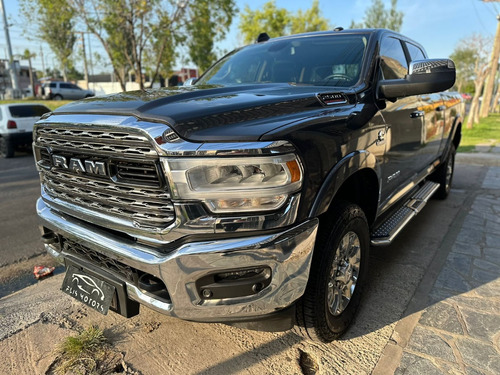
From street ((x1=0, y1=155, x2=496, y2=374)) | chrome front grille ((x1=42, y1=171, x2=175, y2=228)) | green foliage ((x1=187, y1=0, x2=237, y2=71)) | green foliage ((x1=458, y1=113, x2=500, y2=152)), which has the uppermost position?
green foliage ((x1=187, y1=0, x2=237, y2=71))

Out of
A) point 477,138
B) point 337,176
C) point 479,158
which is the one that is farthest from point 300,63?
point 477,138

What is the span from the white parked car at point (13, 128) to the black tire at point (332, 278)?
11015 millimetres

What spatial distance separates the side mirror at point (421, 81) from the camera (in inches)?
99.7

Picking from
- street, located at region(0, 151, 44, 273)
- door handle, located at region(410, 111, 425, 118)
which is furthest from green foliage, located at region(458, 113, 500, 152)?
street, located at region(0, 151, 44, 273)

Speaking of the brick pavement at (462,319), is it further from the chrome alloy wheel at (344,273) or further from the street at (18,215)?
the street at (18,215)

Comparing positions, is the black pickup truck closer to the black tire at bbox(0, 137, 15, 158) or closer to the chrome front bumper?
the chrome front bumper

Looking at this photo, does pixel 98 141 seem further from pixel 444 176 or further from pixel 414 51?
pixel 444 176

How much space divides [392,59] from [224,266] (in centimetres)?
258

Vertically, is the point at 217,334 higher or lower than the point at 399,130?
lower

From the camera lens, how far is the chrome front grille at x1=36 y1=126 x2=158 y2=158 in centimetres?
173

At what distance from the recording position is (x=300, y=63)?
3143 mm

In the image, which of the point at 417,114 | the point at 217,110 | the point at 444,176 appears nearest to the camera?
the point at 217,110

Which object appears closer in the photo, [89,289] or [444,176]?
[89,289]

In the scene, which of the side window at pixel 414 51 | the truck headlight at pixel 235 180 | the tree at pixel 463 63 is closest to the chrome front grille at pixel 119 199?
the truck headlight at pixel 235 180
